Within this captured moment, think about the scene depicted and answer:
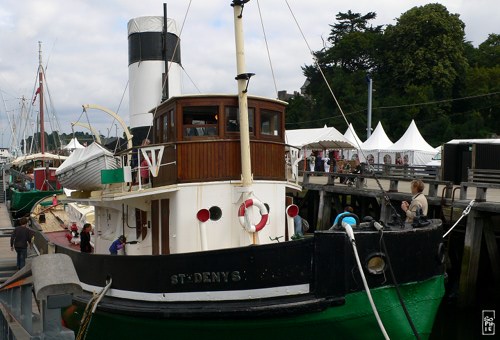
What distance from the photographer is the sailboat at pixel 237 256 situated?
7.26 m

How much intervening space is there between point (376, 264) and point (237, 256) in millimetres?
1790

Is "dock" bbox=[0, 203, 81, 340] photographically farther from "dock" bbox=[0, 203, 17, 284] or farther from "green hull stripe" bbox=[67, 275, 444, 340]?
"dock" bbox=[0, 203, 17, 284]

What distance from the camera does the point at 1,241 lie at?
824 inches

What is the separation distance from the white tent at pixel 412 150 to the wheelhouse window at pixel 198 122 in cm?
2533

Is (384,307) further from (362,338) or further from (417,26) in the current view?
(417,26)

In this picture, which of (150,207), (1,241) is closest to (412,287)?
(150,207)

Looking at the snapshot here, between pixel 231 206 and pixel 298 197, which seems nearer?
pixel 231 206

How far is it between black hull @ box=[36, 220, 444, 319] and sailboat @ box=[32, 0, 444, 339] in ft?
0.05

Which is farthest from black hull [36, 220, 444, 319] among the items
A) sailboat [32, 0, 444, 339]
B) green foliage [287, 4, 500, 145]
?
green foliage [287, 4, 500, 145]

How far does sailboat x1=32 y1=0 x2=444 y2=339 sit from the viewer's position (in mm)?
7258

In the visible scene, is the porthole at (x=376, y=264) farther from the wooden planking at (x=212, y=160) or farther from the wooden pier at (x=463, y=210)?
the wooden pier at (x=463, y=210)

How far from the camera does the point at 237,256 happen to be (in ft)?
24.6

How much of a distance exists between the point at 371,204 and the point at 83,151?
1298cm

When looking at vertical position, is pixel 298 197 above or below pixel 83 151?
below
